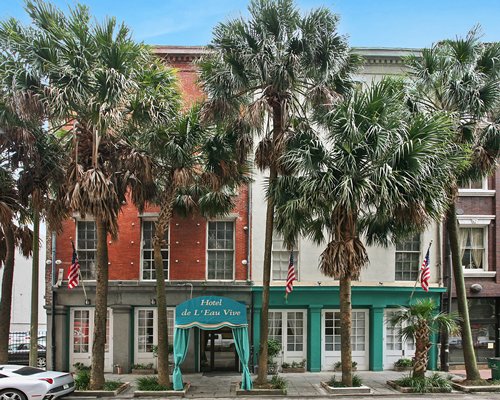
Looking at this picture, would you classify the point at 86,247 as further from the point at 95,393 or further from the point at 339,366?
the point at 339,366

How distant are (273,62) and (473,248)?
1250 cm

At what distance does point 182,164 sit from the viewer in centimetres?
1672

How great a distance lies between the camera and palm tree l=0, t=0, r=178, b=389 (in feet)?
50.8

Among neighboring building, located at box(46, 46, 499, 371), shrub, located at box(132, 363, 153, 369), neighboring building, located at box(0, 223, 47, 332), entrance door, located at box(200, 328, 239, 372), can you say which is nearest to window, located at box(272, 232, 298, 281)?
neighboring building, located at box(46, 46, 499, 371)

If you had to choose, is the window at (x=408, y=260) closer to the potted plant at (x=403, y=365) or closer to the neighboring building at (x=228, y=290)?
the neighboring building at (x=228, y=290)

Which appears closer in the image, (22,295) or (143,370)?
(143,370)

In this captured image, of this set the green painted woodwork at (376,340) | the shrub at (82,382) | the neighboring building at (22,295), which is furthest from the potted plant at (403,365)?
the neighboring building at (22,295)

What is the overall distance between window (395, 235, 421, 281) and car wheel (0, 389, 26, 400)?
47.3ft

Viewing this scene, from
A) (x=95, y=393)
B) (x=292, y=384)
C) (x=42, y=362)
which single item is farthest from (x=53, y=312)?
(x=292, y=384)

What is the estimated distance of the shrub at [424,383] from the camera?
17297 mm

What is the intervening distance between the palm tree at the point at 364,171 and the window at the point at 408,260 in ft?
20.2

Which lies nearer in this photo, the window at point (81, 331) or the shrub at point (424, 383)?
the shrub at point (424, 383)

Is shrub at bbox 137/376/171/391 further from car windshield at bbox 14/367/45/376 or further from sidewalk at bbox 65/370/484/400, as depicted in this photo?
car windshield at bbox 14/367/45/376

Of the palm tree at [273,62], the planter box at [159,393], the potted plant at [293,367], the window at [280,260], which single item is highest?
the palm tree at [273,62]
